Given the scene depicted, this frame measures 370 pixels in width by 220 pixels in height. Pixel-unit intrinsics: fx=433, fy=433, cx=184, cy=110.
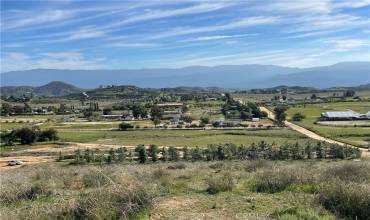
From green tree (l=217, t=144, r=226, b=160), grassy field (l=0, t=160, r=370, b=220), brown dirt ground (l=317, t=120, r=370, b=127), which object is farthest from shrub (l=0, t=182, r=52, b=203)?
brown dirt ground (l=317, t=120, r=370, b=127)

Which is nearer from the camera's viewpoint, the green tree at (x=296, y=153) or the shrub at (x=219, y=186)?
the shrub at (x=219, y=186)

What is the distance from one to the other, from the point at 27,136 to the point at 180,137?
2304 cm

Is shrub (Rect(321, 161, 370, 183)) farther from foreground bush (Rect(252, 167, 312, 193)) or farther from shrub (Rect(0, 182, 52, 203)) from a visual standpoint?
shrub (Rect(0, 182, 52, 203))

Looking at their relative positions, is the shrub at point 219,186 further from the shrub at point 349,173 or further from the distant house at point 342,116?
the distant house at point 342,116

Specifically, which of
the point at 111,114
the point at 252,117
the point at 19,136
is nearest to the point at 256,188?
the point at 19,136

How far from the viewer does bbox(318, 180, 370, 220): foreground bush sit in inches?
359

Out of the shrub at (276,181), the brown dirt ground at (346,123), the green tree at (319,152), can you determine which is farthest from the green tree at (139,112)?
the shrub at (276,181)

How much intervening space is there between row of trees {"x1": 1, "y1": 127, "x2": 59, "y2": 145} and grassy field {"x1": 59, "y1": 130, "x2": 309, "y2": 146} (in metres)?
2.16

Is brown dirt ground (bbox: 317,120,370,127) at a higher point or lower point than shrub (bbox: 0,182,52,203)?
lower

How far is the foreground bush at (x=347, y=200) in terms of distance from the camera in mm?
9117

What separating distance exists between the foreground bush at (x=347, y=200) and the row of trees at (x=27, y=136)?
2415 inches

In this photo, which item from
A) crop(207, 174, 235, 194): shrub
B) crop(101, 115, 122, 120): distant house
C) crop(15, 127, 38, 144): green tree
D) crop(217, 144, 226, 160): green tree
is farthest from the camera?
crop(101, 115, 122, 120): distant house

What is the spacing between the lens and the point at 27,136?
65188mm

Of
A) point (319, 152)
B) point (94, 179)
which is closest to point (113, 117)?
point (319, 152)
